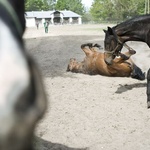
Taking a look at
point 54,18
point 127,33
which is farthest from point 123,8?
point 127,33

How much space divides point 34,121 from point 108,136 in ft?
13.4

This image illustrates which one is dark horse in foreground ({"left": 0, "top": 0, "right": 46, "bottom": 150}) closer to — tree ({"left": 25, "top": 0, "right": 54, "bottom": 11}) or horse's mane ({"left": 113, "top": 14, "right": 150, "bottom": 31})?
horse's mane ({"left": 113, "top": 14, "right": 150, "bottom": 31})

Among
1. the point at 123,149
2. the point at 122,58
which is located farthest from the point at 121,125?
the point at 122,58

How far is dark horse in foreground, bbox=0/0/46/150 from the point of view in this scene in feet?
1.45

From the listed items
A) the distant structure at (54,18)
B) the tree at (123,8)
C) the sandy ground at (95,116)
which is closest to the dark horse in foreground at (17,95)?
the sandy ground at (95,116)

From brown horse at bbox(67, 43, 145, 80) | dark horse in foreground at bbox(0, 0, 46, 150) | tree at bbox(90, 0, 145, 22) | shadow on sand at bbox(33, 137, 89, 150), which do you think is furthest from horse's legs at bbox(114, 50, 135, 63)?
tree at bbox(90, 0, 145, 22)

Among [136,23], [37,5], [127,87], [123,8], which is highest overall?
[136,23]

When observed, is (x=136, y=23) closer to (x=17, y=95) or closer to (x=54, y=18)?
(x=17, y=95)

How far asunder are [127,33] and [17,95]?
6.30m

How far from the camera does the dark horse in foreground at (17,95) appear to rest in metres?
0.44

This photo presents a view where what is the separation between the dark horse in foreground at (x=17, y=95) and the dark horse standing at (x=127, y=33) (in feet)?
19.0

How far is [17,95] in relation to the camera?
0.46 m

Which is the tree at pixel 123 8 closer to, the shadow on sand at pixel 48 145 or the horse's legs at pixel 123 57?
the horse's legs at pixel 123 57

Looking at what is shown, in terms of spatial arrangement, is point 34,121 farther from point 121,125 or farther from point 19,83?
point 121,125
